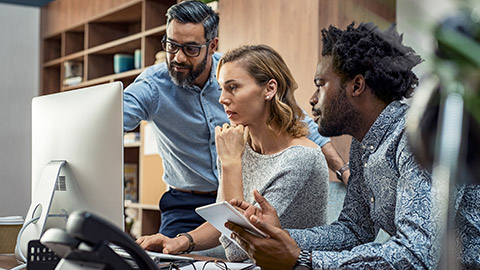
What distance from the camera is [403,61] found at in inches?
58.3

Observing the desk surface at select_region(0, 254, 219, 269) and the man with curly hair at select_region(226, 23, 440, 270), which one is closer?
the man with curly hair at select_region(226, 23, 440, 270)

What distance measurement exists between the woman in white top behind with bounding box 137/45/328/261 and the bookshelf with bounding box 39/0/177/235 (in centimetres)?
230

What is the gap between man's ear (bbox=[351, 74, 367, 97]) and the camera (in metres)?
1.46

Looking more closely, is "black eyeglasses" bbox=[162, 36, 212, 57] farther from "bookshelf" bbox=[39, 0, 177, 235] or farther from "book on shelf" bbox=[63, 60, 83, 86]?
"book on shelf" bbox=[63, 60, 83, 86]

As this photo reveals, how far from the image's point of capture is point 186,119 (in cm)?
244

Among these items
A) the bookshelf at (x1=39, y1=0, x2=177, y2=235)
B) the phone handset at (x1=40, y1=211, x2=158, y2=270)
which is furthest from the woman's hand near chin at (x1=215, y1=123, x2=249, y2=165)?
the bookshelf at (x1=39, y1=0, x2=177, y2=235)

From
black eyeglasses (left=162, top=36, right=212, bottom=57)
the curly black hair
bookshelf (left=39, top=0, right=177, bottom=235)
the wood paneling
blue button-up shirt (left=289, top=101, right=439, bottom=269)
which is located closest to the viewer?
blue button-up shirt (left=289, top=101, right=439, bottom=269)

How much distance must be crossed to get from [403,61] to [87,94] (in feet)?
2.54

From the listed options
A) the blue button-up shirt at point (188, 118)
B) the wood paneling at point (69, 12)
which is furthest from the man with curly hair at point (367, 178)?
the wood paneling at point (69, 12)

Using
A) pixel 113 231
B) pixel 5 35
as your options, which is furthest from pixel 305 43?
pixel 5 35

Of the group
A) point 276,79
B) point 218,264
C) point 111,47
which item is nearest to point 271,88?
point 276,79

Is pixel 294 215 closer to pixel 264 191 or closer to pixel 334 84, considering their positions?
pixel 264 191

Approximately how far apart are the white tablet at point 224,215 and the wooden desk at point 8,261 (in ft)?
1.83

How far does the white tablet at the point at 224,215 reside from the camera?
3.79 feet
